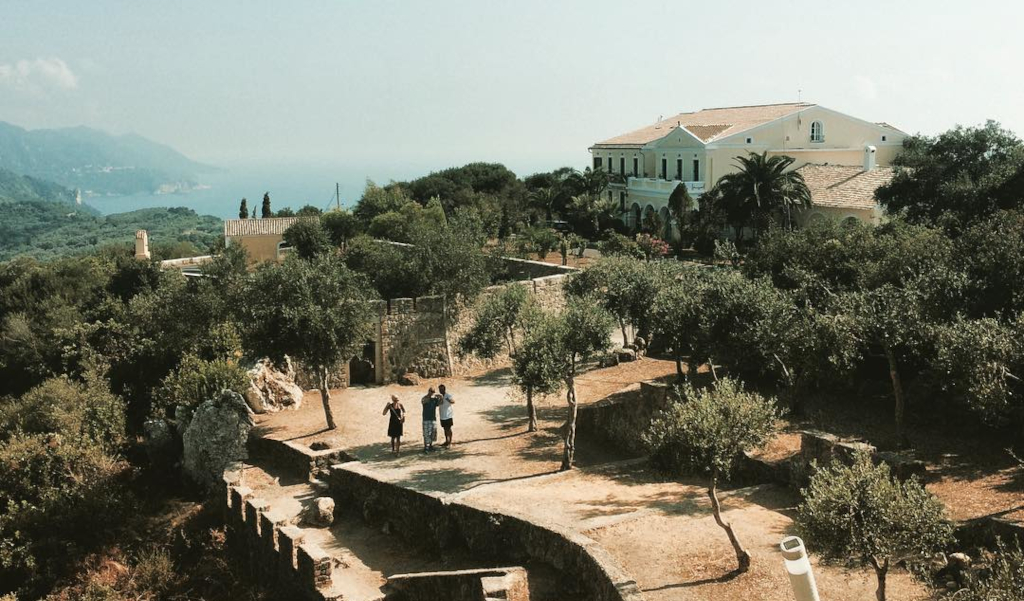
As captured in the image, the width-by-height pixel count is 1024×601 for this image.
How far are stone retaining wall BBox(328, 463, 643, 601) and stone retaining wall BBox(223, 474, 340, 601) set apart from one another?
1.54 m

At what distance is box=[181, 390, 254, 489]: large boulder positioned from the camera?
20.3 meters

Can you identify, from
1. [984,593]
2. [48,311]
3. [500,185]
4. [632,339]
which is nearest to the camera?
[984,593]

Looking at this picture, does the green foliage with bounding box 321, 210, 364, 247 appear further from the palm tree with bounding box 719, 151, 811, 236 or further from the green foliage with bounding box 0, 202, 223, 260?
the green foliage with bounding box 0, 202, 223, 260

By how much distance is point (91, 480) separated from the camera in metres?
20.2

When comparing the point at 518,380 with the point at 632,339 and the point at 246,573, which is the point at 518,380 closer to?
the point at 246,573

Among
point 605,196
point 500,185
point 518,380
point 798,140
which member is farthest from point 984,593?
point 500,185

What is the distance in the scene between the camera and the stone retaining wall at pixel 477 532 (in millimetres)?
11156

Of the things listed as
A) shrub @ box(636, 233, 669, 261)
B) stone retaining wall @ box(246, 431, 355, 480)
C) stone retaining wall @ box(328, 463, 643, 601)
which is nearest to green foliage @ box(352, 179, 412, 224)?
shrub @ box(636, 233, 669, 261)

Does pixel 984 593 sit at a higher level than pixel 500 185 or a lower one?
lower

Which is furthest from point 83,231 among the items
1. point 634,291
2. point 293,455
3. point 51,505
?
point 634,291

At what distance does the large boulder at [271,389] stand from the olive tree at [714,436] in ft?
44.3

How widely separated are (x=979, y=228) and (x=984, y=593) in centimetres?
1491

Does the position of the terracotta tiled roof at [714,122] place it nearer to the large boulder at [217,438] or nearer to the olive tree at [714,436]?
the large boulder at [217,438]

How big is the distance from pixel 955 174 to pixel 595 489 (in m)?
21.8
